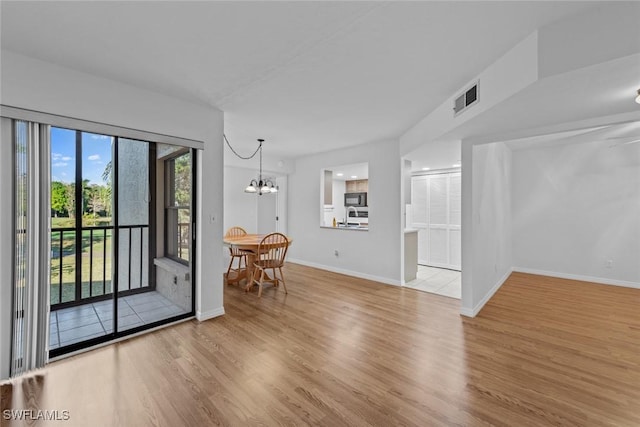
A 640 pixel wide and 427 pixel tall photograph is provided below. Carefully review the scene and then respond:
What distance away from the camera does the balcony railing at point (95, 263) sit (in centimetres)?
255

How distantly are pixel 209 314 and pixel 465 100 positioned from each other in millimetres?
3550

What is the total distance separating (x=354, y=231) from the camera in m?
5.17

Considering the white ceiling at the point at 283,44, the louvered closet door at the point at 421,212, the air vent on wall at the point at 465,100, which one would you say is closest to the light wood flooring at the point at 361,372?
the air vent on wall at the point at 465,100

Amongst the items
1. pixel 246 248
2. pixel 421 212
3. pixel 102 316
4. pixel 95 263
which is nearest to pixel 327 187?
pixel 421 212

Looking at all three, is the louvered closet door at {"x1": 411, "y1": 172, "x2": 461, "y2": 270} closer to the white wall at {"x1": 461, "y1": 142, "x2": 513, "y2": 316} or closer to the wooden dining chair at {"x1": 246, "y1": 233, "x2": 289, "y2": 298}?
the white wall at {"x1": 461, "y1": 142, "x2": 513, "y2": 316}

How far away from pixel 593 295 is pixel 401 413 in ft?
14.1

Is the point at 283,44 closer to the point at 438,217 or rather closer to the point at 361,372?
the point at 361,372

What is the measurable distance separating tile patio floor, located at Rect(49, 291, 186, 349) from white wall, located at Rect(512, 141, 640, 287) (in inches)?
249

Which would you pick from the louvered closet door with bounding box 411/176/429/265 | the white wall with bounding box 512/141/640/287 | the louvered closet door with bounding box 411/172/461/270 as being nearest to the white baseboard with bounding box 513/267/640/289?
the white wall with bounding box 512/141/640/287

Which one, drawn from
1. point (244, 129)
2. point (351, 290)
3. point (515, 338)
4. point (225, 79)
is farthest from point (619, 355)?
point (244, 129)

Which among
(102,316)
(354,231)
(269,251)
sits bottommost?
(102,316)

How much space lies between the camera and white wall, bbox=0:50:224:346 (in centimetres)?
204

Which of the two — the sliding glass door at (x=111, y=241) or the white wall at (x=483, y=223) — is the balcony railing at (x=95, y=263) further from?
the white wall at (x=483, y=223)

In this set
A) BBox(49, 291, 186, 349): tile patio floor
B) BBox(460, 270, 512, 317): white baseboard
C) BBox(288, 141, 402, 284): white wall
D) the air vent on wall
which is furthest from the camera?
BBox(288, 141, 402, 284): white wall
